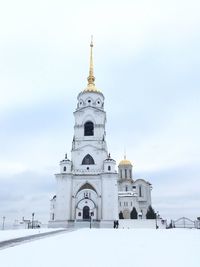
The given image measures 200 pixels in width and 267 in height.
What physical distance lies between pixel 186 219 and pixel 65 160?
22.3 m

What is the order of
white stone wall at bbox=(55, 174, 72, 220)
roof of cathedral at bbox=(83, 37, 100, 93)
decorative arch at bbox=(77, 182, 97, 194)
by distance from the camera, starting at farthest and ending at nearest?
roof of cathedral at bbox=(83, 37, 100, 93), decorative arch at bbox=(77, 182, 97, 194), white stone wall at bbox=(55, 174, 72, 220)

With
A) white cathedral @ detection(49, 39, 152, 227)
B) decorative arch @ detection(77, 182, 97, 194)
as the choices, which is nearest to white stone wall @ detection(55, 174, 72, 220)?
white cathedral @ detection(49, 39, 152, 227)

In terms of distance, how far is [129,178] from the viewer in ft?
247

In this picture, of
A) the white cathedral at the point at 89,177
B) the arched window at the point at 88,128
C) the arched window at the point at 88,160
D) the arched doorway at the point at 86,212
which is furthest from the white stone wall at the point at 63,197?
the arched window at the point at 88,128

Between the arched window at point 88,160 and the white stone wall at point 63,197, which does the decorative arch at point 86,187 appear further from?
the arched window at point 88,160

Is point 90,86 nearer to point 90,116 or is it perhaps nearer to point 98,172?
point 90,116

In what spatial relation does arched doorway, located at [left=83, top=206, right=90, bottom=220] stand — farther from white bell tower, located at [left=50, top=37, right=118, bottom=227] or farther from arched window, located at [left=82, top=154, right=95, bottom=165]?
arched window, located at [left=82, top=154, right=95, bottom=165]

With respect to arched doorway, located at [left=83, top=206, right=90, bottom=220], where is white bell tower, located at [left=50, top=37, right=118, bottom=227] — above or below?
above

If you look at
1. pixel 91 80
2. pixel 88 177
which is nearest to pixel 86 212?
pixel 88 177

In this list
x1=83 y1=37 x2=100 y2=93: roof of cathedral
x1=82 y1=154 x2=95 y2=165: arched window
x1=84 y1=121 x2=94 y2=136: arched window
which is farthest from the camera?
x1=83 y1=37 x2=100 y2=93: roof of cathedral

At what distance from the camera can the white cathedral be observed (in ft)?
166

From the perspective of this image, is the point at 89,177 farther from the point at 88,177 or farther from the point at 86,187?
the point at 86,187

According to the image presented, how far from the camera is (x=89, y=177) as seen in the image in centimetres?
5294

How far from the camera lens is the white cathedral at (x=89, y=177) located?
50594 millimetres
